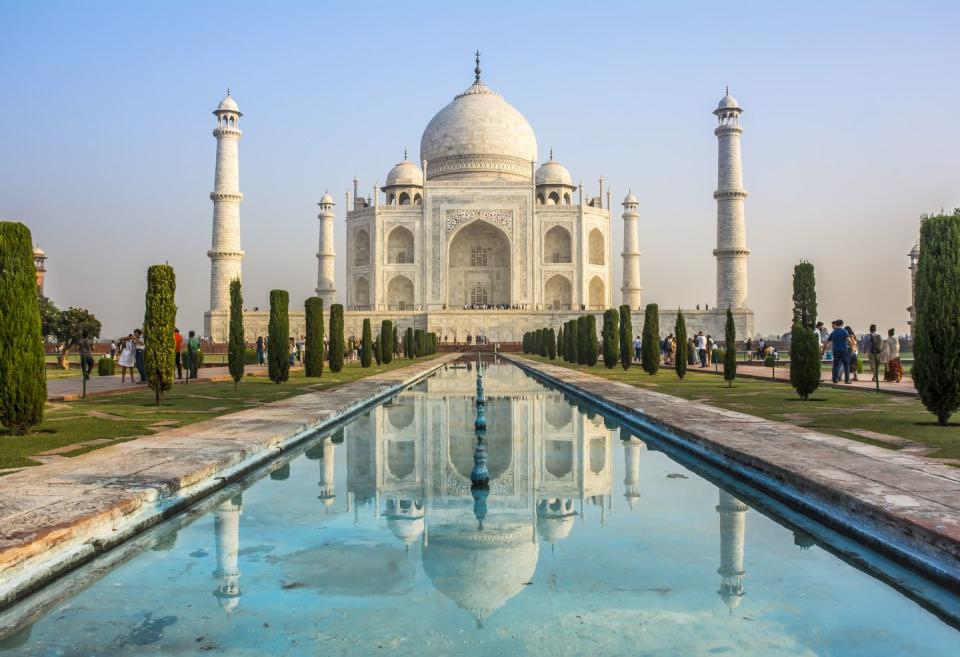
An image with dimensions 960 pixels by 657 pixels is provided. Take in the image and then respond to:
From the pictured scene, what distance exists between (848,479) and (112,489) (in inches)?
126

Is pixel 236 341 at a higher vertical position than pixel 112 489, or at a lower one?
higher

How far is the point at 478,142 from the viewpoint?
38.2 metres

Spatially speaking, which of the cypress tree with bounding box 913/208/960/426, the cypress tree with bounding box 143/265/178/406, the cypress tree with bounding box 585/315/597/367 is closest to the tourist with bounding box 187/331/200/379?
the cypress tree with bounding box 143/265/178/406

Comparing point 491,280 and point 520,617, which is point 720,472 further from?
point 491,280

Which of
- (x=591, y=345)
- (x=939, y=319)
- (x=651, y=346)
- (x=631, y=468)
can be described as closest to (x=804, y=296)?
(x=939, y=319)

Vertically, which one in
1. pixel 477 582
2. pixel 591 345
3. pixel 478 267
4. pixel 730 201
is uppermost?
pixel 730 201

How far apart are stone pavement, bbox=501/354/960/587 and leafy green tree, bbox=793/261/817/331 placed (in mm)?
3412

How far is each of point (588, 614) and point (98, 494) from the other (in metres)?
2.18

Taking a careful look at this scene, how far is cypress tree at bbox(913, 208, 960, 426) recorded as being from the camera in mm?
6074

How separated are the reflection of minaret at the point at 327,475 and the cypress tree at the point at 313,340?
8067 millimetres

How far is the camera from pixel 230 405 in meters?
8.30

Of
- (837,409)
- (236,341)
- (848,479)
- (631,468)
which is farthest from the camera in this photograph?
(236,341)

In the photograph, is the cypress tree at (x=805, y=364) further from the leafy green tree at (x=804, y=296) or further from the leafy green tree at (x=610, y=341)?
the leafy green tree at (x=610, y=341)

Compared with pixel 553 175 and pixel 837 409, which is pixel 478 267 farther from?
pixel 837 409
